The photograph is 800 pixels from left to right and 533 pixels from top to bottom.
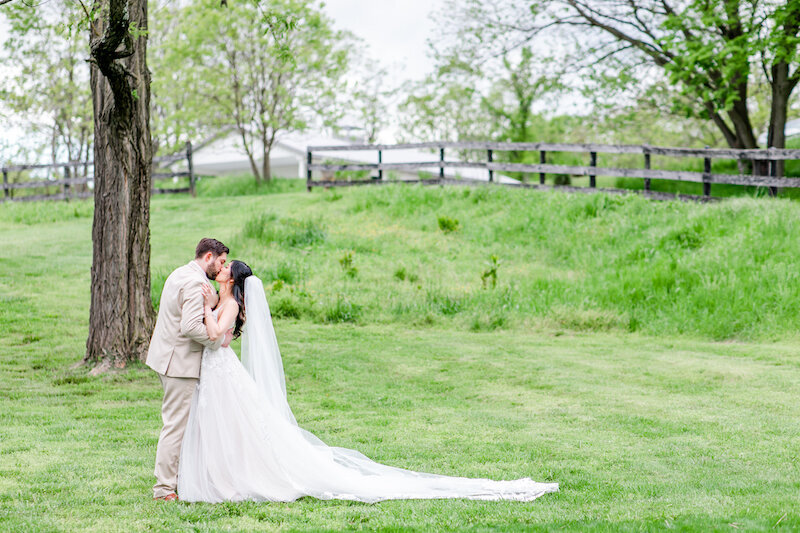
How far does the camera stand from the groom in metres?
5.68

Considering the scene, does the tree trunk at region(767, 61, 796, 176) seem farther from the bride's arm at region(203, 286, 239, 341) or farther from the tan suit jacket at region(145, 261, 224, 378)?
the tan suit jacket at region(145, 261, 224, 378)

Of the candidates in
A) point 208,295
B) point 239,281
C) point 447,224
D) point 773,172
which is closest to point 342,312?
point 447,224

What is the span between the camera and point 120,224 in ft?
33.2

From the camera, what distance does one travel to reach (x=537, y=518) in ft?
17.5

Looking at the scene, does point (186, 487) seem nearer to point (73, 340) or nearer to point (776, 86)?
point (73, 340)

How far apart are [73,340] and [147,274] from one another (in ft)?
8.14

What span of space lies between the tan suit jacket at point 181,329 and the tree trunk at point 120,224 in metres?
4.62

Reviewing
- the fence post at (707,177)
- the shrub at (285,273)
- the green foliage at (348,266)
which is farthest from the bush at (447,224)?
the fence post at (707,177)

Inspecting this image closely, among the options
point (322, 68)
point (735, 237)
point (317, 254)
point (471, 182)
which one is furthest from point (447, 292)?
point (322, 68)

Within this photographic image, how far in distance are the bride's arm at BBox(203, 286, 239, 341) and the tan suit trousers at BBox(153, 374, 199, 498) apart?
0.41 metres

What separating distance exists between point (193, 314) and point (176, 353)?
35 cm

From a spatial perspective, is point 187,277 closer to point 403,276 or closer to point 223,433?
point 223,433

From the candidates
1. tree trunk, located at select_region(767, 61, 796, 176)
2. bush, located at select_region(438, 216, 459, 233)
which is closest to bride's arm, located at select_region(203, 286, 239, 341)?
bush, located at select_region(438, 216, 459, 233)

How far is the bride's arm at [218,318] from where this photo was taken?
18.7ft
